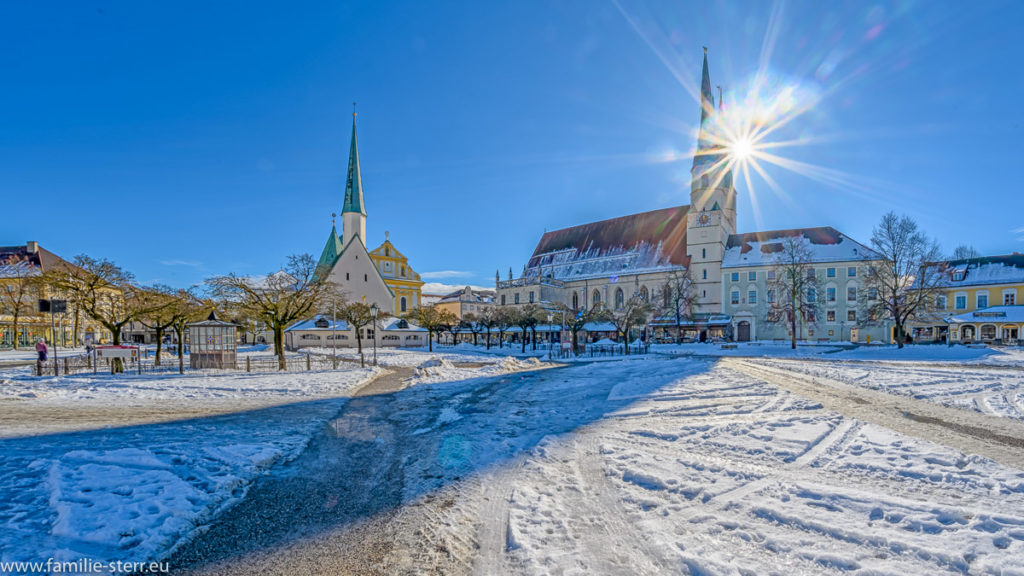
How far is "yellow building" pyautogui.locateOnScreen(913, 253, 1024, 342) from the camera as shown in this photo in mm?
44844

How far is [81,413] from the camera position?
10.9 metres

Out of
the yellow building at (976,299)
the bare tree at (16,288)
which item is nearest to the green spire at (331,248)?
the bare tree at (16,288)

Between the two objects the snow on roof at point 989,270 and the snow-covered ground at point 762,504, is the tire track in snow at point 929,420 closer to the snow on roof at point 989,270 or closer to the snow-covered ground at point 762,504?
the snow-covered ground at point 762,504

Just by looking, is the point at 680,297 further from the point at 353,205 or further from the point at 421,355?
the point at 353,205

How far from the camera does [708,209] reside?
60125 mm

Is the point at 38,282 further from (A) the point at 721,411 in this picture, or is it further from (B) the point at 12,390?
(A) the point at 721,411

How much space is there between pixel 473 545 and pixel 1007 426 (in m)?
10.5

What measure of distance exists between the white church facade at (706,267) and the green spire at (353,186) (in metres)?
25.0

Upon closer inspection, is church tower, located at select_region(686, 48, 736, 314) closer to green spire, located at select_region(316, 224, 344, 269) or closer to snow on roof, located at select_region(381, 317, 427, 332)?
snow on roof, located at select_region(381, 317, 427, 332)

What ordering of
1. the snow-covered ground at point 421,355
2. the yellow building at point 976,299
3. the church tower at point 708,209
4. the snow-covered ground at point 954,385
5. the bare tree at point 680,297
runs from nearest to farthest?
the snow-covered ground at point 954,385 → the snow-covered ground at point 421,355 → the yellow building at point 976,299 → the bare tree at point 680,297 → the church tower at point 708,209

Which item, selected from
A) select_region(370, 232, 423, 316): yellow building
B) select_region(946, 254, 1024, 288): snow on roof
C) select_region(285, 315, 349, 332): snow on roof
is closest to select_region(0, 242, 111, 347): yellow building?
select_region(285, 315, 349, 332): snow on roof

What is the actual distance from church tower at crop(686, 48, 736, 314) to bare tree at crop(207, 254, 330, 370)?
46376 mm

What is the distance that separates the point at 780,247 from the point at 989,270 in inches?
768

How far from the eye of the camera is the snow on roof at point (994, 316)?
142 ft
